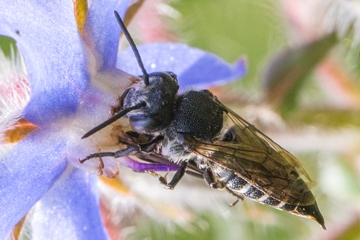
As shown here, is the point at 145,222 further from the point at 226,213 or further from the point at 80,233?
the point at 80,233

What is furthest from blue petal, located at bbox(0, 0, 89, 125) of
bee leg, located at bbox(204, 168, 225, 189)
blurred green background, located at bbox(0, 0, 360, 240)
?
blurred green background, located at bbox(0, 0, 360, 240)

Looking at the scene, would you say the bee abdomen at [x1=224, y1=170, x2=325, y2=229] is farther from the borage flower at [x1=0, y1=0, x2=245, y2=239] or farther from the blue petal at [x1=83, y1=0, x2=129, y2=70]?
the blue petal at [x1=83, y1=0, x2=129, y2=70]

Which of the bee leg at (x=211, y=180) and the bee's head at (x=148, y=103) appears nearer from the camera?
the bee's head at (x=148, y=103)

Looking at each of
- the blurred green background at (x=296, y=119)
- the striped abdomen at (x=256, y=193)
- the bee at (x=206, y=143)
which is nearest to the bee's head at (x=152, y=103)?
the bee at (x=206, y=143)

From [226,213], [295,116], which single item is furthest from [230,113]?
[226,213]

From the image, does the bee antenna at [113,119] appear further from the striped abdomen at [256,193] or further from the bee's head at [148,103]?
the striped abdomen at [256,193]
